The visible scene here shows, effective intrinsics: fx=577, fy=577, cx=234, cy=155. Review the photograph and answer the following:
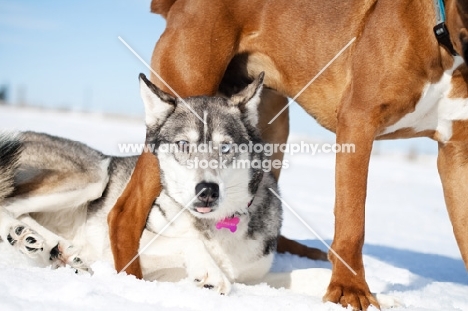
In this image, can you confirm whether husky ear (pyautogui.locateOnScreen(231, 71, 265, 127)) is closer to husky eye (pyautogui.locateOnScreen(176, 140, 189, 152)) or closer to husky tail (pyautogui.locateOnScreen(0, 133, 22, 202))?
husky eye (pyautogui.locateOnScreen(176, 140, 189, 152))

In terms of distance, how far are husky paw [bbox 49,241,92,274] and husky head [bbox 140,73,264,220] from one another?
0.79 m

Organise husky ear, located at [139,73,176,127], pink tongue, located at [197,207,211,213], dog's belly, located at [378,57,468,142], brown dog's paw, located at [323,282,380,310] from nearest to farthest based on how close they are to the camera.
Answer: brown dog's paw, located at [323,282,380,310] → pink tongue, located at [197,207,211,213] → dog's belly, located at [378,57,468,142] → husky ear, located at [139,73,176,127]

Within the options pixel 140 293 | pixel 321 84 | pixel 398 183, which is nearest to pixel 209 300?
pixel 140 293

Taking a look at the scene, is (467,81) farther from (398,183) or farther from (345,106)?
(398,183)

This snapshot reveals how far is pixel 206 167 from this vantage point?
3.62 meters

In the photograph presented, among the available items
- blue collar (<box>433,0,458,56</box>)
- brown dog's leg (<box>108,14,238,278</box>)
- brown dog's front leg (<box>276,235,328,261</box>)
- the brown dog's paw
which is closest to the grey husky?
brown dog's leg (<box>108,14,238,278</box>)

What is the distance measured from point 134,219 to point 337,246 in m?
1.44

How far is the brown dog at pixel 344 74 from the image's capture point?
134 inches

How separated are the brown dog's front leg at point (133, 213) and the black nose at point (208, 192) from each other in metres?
0.77

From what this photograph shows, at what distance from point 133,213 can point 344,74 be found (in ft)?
5.79

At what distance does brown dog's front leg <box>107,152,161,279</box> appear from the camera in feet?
12.7

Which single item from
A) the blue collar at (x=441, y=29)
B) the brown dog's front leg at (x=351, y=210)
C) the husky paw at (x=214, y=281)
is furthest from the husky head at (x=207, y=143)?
the blue collar at (x=441, y=29)

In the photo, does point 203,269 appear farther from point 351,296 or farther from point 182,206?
point 351,296

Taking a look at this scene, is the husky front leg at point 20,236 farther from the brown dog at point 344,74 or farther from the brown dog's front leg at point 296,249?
the brown dog's front leg at point 296,249
